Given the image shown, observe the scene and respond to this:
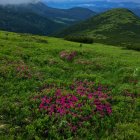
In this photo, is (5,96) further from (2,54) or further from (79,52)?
(79,52)

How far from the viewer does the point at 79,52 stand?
33.6 meters

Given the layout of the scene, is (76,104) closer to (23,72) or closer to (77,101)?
(77,101)

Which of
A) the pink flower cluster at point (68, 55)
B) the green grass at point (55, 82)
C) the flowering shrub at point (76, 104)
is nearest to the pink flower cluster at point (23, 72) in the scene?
the green grass at point (55, 82)

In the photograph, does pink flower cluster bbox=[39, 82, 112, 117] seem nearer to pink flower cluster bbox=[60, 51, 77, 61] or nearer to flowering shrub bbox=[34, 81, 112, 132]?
flowering shrub bbox=[34, 81, 112, 132]

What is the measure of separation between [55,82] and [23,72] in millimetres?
3015

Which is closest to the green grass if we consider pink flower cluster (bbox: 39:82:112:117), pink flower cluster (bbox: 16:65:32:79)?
pink flower cluster (bbox: 16:65:32:79)

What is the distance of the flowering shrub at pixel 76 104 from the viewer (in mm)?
16391

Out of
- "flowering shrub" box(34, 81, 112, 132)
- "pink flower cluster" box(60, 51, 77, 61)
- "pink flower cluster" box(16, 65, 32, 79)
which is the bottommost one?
"flowering shrub" box(34, 81, 112, 132)

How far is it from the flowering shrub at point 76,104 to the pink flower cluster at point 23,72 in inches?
115

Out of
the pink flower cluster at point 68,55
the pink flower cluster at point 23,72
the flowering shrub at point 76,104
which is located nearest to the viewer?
the flowering shrub at point 76,104

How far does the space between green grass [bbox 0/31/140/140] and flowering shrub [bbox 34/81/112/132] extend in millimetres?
540

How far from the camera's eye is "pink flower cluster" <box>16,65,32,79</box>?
2238 centimetres

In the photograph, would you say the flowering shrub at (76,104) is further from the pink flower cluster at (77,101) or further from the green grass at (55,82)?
the green grass at (55,82)

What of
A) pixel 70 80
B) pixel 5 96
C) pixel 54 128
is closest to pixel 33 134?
pixel 54 128
